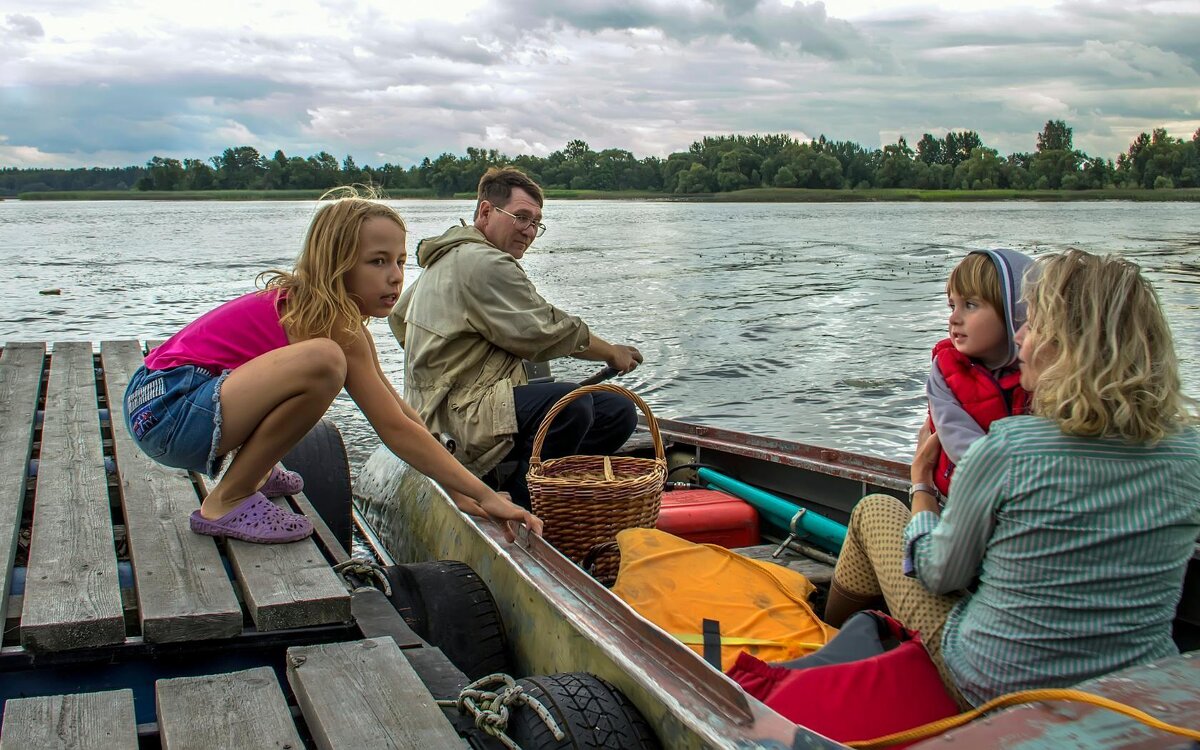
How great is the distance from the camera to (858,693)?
2572mm

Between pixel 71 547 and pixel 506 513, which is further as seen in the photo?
pixel 506 513

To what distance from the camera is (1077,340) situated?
2.40 m

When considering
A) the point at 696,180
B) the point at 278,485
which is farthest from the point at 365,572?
the point at 696,180

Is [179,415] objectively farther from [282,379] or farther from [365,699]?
[365,699]

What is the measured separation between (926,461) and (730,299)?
20.3 meters

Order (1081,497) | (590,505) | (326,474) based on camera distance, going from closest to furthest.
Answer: (1081,497)
(590,505)
(326,474)

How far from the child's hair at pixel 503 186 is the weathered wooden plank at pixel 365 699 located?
8.32 feet

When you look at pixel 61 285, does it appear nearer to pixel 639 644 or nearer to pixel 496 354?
pixel 496 354

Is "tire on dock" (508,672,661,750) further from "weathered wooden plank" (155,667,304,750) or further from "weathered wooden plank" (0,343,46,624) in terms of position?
"weathered wooden plank" (0,343,46,624)

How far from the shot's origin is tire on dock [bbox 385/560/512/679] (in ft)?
11.9

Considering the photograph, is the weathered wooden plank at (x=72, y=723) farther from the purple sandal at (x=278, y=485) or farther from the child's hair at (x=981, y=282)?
the child's hair at (x=981, y=282)

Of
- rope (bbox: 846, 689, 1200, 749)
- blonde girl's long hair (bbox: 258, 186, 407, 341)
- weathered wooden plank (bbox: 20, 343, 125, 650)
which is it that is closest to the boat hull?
rope (bbox: 846, 689, 1200, 749)

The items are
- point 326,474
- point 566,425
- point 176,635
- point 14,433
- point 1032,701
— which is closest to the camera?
point 1032,701

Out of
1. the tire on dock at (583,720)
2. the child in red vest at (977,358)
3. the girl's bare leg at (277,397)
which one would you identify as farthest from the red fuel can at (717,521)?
the tire on dock at (583,720)
